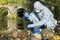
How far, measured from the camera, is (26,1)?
246 cm

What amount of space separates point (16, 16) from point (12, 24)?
85mm

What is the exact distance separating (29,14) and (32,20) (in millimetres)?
68

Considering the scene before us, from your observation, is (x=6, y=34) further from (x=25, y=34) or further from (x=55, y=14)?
(x=55, y=14)

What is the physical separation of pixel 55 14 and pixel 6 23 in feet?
1.58

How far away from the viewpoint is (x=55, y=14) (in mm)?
2486

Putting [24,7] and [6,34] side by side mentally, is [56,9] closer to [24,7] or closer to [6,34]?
[24,7]

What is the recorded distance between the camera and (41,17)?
95.6 inches

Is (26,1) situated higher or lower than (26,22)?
higher

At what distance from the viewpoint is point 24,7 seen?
2453mm

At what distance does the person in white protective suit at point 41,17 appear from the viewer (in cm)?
241

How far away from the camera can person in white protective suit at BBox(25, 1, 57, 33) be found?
2.41 m

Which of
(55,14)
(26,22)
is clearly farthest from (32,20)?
(55,14)

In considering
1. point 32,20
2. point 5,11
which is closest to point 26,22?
point 32,20

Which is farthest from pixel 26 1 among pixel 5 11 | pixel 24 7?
pixel 5 11
